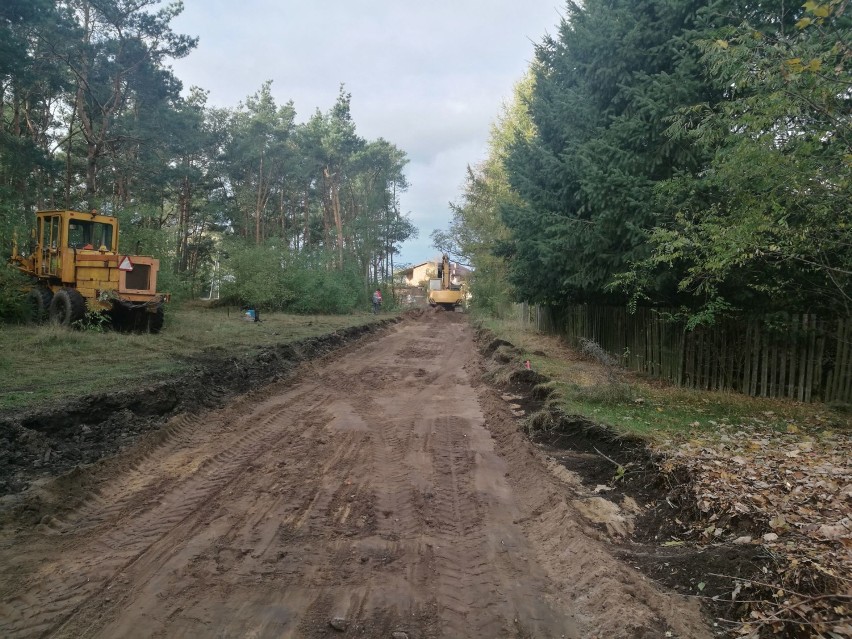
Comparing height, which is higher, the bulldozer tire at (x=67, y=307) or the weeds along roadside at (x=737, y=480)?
the bulldozer tire at (x=67, y=307)

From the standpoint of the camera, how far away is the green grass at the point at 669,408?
7.25m

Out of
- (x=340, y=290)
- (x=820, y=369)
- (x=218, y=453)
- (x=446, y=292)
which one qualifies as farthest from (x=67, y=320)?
(x=446, y=292)

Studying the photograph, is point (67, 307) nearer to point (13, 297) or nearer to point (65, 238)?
point (13, 297)

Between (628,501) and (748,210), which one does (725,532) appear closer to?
(628,501)

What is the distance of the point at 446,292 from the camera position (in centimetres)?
4756

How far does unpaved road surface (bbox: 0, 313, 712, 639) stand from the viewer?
11.2ft

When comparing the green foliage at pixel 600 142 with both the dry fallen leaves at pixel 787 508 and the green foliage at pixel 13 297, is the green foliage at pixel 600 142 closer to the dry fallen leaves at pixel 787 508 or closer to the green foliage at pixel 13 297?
the dry fallen leaves at pixel 787 508

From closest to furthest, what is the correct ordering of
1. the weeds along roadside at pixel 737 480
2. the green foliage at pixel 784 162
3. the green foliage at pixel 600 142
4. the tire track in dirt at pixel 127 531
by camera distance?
the weeds along roadside at pixel 737 480 < the tire track in dirt at pixel 127 531 < the green foliage at pixel 784 162 < the green foliage at pixel 600 142

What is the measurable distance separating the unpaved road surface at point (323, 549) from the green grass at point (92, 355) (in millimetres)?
2410

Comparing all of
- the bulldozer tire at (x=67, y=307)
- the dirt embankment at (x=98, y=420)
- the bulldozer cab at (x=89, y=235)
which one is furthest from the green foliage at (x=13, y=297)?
the dirt embankment at (x=98, y=420)

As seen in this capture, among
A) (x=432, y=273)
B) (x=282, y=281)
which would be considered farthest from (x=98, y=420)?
(x=432, y=273)

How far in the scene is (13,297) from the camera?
47.8 feet

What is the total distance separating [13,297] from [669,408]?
1588 cm

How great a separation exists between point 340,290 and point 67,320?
2107 cm
